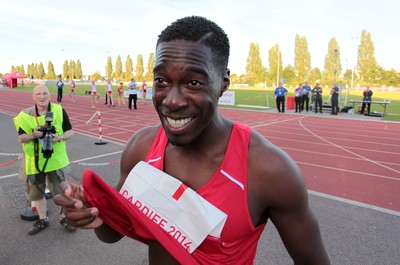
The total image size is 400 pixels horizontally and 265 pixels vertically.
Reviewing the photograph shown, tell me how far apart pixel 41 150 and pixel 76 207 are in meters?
3.34

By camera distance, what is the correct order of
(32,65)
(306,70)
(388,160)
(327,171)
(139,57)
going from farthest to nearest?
(32,65), (139,57), (306,70), (388,160), (327,171)

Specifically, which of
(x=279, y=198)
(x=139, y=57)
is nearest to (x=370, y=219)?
(x=279, y=198)

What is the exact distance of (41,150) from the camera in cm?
401

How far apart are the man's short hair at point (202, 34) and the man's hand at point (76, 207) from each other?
2.24ft

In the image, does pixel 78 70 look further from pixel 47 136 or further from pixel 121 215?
pixel 121 215

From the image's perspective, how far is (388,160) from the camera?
300 inches

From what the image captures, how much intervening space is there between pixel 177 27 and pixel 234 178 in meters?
0.66

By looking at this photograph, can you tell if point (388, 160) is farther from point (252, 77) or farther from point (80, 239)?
point (252, 77)

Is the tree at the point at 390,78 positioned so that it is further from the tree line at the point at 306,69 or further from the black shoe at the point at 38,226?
the black shoe at the point at 38,226

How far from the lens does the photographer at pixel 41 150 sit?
396 centimetres

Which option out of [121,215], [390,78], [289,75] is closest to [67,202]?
[121,215]

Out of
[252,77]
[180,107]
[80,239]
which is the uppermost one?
[252,77]

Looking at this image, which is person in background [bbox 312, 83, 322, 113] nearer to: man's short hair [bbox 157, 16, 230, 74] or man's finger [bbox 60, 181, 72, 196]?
man's short hair [bbox 157, 16, 230, 74]

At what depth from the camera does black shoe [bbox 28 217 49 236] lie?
12.6 feet
